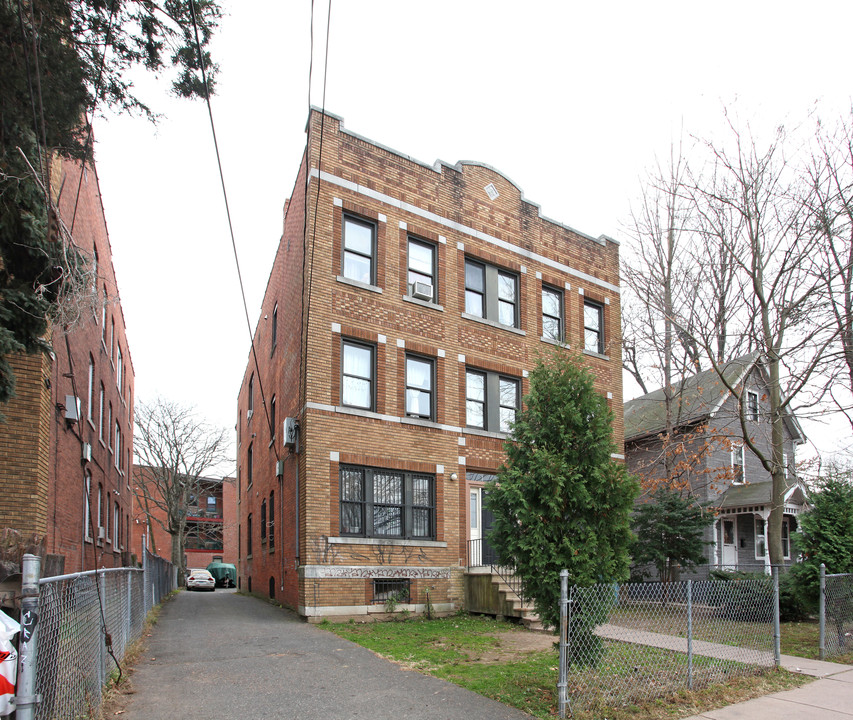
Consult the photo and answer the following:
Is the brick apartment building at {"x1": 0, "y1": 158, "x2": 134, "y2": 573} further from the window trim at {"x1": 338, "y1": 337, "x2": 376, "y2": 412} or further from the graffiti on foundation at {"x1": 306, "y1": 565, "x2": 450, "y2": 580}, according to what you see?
the window trim at {"x1": 338, "y1": 337, "x2": 376, "y2": 412}

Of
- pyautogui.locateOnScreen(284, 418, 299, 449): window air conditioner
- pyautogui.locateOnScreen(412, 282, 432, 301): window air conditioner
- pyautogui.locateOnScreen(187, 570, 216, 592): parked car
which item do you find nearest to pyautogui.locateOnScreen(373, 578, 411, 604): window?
pyautogui.locateOnScreen(284, 418, 299, 449): window air conditioner

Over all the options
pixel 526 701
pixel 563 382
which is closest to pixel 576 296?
pixel 563 382

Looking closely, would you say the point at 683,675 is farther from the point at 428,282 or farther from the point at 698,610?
the point at 428,282

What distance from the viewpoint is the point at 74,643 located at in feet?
20.3

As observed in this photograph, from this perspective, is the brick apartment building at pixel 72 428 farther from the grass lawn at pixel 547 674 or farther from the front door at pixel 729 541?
the front door at pixel 729 541

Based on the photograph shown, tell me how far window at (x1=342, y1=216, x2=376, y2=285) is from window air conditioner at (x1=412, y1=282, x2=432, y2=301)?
106cm

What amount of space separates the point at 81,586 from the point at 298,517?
8.48m

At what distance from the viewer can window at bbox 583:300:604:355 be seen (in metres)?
20.8

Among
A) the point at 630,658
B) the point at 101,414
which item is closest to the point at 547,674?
the point at 630,658

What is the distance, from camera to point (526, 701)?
24.0ft

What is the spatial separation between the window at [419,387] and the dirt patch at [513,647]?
562 cm

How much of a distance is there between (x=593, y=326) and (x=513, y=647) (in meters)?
11.9

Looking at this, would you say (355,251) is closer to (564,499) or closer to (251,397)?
(564,499)

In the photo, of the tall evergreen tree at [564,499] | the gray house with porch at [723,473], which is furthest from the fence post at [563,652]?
the gray house with porch at [723,473]
